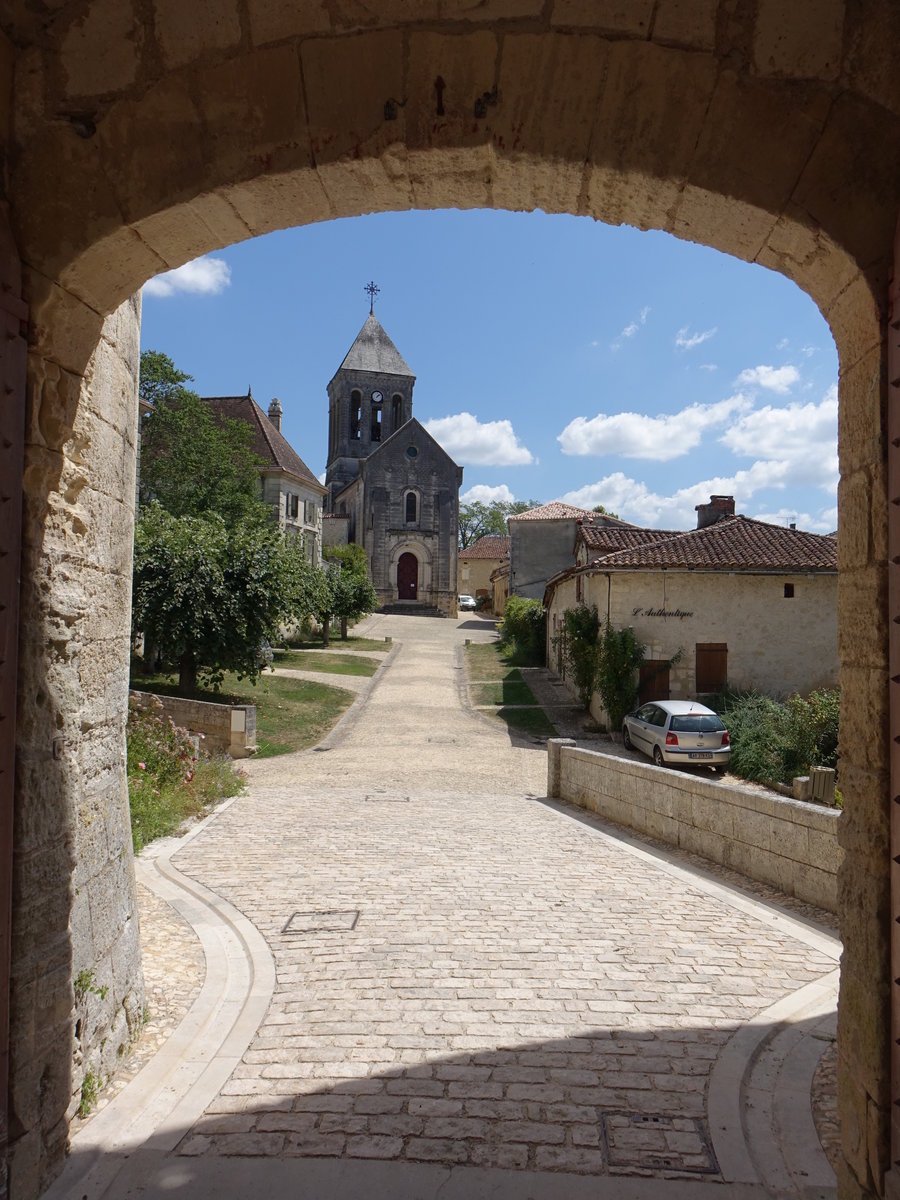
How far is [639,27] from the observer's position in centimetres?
263

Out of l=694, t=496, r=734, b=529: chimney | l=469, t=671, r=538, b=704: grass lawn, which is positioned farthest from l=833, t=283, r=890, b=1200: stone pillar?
l=694, t=496, r=734, b=529: chimney

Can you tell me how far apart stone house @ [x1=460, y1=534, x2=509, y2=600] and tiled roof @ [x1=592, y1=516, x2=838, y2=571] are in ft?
137

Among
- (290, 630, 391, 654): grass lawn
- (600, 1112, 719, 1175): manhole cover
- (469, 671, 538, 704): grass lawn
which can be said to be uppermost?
(290, 630, 391, 654): grass lawn

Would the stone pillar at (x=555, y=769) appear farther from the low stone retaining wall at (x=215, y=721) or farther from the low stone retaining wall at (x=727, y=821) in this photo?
the low stone retaining wall at (x=215, y=721)

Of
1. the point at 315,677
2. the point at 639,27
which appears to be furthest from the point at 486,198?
the point at 315,677

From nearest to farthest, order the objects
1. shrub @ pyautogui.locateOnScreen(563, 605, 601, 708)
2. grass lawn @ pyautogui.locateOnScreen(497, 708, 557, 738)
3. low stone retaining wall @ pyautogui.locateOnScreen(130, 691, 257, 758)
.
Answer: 1. low stone retaining wall @ pyautogui.locateOnScreen(130, 691, 257, 758)
2. grass lawn @ pyautogui.locateOnScreen(497, 708, 557, 738)
3. shrub @ pyautogui.locateOnScreen(563, 605, 601, 708)

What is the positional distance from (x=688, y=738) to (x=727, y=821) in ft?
26.5

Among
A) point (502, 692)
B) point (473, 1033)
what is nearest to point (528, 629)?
point (502, 692)

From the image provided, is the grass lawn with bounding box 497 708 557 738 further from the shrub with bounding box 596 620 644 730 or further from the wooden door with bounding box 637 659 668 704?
the wooden door with bounding box 637 659 668 704

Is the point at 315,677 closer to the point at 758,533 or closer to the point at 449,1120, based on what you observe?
the point at 758,533

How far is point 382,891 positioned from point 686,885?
2613 millimetres

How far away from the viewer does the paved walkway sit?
10.1ft

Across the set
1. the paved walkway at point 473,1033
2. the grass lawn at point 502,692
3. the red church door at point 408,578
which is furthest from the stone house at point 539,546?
the paved walkway at point 473,1033

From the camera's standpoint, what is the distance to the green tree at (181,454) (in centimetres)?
3081
